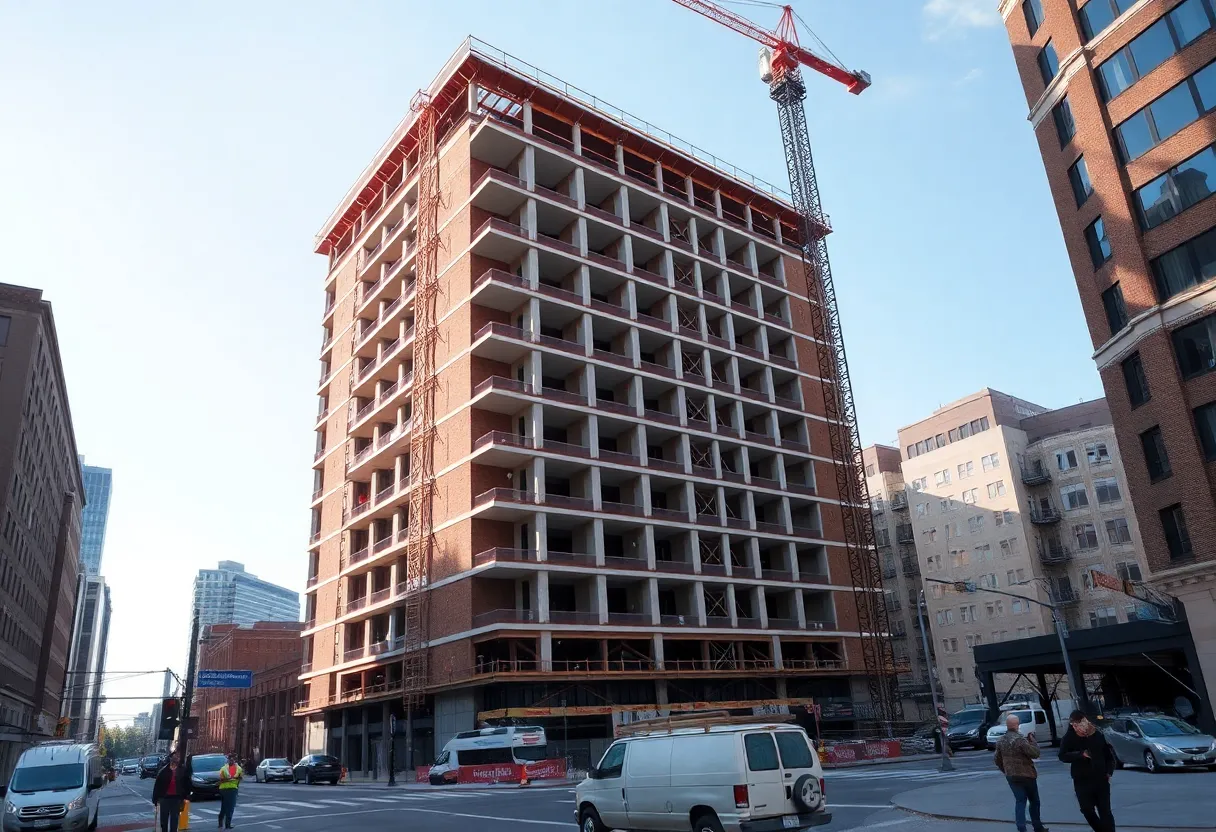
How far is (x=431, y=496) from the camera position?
55.3 m

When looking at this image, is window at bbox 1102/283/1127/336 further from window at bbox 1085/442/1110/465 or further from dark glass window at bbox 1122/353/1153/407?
window at bbox 1085/442/1110/465

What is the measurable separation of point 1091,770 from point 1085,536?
71.1 metres

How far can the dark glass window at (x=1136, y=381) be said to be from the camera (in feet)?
114

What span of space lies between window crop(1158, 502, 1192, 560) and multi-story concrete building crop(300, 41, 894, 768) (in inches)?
1130

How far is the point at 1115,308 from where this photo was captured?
36.6 meters

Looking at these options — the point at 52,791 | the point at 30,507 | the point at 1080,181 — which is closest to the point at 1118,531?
the point at 1080,181

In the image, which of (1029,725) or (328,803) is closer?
(328,803)

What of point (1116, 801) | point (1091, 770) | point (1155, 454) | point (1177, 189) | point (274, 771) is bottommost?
point (1116, 801)

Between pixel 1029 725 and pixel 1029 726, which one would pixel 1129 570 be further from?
pixel 1029 726

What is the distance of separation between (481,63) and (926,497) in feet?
192

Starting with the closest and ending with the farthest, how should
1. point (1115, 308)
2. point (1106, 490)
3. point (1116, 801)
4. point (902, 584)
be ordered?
point (1116, 801), point (1115, 308), point (1106, 490), point (902, 584)

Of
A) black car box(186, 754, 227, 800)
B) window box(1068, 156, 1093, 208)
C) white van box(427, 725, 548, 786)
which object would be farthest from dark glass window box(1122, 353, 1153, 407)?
black car box(186, 754, 227, 800)

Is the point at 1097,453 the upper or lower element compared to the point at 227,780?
upper

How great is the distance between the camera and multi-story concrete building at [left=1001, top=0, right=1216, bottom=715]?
106ft
